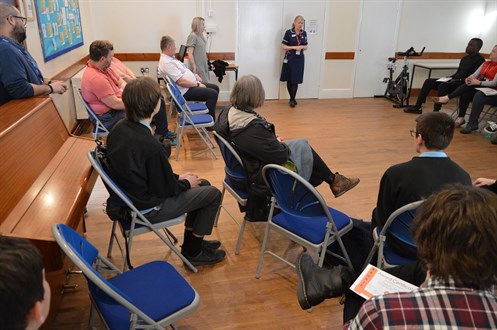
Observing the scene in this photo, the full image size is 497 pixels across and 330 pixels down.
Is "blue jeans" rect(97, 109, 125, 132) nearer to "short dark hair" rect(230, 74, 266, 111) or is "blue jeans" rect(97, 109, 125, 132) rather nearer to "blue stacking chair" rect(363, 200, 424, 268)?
"short dark hair" rect(230, 74, 266, 111)

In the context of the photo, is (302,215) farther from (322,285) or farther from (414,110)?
(414,110)

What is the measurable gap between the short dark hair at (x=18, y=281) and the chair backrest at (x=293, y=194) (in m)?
1.28

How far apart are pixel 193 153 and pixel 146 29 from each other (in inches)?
117

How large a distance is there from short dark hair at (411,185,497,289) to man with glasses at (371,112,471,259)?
838mm

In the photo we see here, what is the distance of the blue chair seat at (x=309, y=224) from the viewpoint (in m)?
2.15

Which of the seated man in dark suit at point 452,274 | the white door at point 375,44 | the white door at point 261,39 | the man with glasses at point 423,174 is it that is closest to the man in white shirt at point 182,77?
the white door at point 261,39

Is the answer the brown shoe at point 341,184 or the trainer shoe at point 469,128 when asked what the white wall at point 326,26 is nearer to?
the trainer shoe at point 469,128

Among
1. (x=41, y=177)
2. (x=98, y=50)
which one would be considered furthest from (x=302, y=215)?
(x=98, y=50)

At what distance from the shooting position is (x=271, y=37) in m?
6.96

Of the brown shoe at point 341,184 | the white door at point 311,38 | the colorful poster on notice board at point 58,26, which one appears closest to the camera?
the brown shoe at point 341,184

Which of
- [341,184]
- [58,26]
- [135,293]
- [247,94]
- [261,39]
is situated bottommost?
[341,184]

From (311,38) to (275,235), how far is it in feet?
16.8

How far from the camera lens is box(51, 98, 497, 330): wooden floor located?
2.16m

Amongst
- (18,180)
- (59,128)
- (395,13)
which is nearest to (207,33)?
(395,13)
